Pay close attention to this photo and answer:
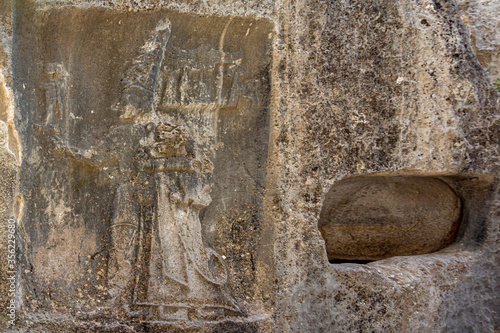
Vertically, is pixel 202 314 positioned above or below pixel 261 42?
below

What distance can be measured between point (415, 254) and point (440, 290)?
1.86 ft

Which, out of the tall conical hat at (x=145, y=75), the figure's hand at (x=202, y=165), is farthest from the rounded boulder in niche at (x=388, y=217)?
the tall conical hat at (x=145, y=75)

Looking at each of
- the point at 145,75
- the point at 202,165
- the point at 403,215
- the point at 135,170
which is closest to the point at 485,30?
the point at 403,215

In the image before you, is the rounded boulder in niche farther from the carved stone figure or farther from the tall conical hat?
the tall conical hat

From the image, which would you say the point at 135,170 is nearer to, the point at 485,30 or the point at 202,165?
the point at 202,165

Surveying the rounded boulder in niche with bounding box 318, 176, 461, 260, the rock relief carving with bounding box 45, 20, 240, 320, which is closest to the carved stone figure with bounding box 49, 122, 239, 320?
the rock relief carving with bounding box 45, 20, 240, 320

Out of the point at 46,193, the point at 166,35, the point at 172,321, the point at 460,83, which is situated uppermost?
the point at 166,35

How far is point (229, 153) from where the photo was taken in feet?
10.1

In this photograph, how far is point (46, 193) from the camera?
9.49 feet

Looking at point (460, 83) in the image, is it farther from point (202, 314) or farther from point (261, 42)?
point (202, 314)

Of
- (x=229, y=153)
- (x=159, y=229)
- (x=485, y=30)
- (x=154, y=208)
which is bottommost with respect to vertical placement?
A: (x=159, y=229)

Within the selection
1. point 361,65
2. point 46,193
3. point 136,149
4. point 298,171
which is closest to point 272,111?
point 298,171

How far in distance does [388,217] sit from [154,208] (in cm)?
191

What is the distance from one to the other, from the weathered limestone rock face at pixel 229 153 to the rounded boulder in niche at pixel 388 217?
314 mm
